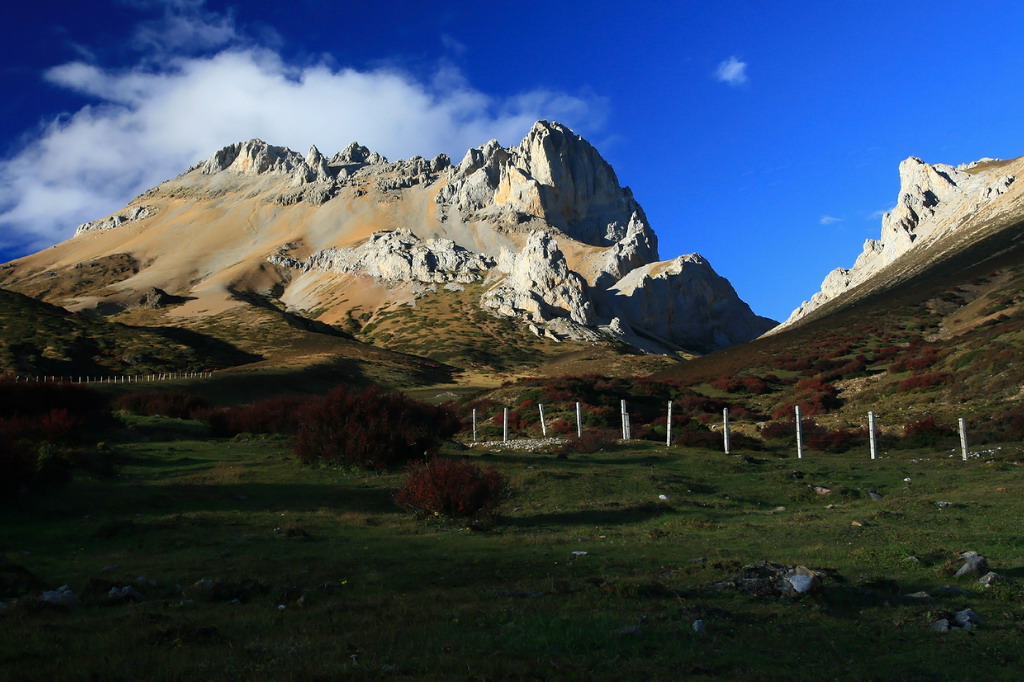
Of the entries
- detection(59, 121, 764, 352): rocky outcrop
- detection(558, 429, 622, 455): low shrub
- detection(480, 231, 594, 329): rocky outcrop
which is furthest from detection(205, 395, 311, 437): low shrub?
detection(480, 231, 594, 329): rocky outcrop

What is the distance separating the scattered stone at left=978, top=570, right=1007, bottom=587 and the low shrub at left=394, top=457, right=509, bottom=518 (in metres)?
9.20

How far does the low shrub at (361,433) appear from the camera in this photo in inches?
884

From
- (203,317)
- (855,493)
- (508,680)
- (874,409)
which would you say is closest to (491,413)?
(874,409)

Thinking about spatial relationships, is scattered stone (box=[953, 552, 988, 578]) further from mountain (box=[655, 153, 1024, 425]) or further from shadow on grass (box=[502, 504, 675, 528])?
mountain (box=[655, 153, 1024, 425])

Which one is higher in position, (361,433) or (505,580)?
(361,433)

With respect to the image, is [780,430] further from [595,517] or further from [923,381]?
[595,517]

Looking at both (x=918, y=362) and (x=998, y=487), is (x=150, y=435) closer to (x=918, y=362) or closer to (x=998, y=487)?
(x=998, y=487)

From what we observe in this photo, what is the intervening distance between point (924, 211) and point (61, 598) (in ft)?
522

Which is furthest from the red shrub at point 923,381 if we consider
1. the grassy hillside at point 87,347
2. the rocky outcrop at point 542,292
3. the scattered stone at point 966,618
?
the rocky outcrop at point 542,292

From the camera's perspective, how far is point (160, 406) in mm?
36219

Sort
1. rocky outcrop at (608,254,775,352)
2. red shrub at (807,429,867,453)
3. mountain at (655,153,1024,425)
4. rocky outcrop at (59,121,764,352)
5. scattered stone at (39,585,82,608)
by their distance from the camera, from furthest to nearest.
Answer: rocky outcrop at (608,254,775,352) < rocky outcrop at (59,121,764,352) < mountain at (655,153,1024,425) < red shrub at (807,429,867,453) < scattered stone at (39,585,82,608)

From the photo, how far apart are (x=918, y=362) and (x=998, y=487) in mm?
26251

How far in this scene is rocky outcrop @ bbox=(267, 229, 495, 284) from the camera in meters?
166

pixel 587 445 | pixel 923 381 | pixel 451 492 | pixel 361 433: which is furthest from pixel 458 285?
pixel 451 492
